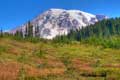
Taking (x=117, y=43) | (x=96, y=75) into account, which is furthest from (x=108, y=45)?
(x=96, y=75)

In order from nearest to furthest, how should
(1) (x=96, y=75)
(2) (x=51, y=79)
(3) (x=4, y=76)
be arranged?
(3) (x=4, y=76), (2) (x=51, y=79), (1) (x=96, y=75)

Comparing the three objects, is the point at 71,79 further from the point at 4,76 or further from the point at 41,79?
the point at 4,76

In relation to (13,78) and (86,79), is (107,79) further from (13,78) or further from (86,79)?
(13,78)

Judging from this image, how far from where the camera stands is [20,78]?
3044cm

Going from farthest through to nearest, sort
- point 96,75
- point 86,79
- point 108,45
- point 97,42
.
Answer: point 97,42 → point 108,45 → point 96,75 → point 86,79

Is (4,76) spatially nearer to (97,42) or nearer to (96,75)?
(96,75)

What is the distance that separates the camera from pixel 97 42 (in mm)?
199125

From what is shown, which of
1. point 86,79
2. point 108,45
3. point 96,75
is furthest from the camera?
point 108,45

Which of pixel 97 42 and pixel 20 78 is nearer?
pixel 20 78

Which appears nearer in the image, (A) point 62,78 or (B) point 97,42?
(A) point 62,78

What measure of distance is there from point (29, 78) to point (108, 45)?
15620cm

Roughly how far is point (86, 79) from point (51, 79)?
4093 mm

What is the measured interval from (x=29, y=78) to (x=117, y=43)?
528ft

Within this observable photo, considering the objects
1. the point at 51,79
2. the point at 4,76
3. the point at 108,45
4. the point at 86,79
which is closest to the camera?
the point at 4,76
